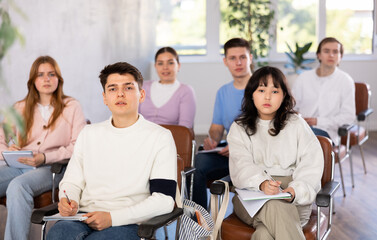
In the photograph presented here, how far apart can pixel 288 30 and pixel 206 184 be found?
5.20 m

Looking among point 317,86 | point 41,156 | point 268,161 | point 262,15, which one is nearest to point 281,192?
point 268,161

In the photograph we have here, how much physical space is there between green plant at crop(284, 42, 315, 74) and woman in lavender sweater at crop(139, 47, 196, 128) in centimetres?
369

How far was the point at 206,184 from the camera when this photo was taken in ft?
11.9

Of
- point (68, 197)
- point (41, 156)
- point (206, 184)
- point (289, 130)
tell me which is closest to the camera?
point (68, 197)

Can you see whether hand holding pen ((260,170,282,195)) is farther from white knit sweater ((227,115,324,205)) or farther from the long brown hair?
the long brown hair

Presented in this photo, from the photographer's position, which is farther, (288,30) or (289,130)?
(288,30)

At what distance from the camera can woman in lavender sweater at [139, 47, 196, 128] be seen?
4.28m

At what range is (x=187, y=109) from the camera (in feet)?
14.0

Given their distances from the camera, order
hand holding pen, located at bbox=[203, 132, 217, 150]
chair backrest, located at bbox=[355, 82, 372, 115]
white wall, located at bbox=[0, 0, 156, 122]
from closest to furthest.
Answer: hand holding pen, located at bbox=[203, 132, 217, 150] < white wall, located at bbox=[0, 0, 156, 122] < chair backrest, located at bbox=[355, 82, 372, 115]

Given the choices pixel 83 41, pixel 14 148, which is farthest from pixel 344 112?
pixel 83 41

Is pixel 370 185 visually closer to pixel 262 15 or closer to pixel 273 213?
pixel 273 213

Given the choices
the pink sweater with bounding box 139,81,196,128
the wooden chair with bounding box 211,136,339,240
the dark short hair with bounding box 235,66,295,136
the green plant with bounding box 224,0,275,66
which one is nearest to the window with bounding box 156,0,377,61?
the green plant with bounding box 224,0,275,66

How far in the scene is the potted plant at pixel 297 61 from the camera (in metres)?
7.68

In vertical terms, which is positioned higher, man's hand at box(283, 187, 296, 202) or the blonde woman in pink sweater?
the blonde woman in pink sweater
